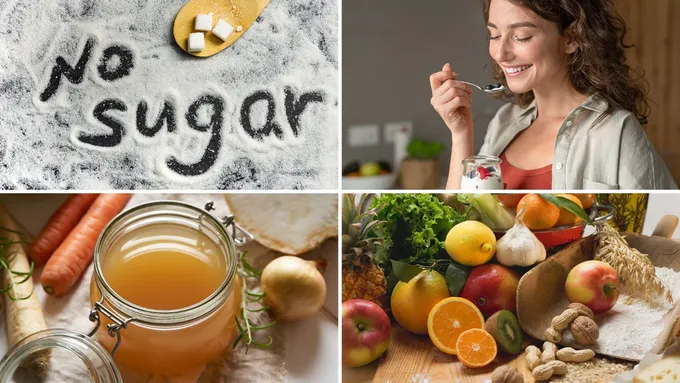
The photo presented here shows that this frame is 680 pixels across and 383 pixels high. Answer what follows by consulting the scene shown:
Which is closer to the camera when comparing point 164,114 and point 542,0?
point 542,0

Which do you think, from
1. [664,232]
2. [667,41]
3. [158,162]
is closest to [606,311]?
[664,232]

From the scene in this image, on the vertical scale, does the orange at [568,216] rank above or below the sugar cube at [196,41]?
below

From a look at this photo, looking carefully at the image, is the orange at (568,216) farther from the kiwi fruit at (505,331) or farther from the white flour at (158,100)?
the white flour at (158,100)

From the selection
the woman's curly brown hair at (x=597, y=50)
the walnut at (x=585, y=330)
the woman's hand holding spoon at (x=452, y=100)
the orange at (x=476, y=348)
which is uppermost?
the woman's curly brown hair at (x=597, y=50)

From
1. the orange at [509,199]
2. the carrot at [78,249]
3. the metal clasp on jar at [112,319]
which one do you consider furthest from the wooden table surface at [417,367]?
the carrot at [78,249]

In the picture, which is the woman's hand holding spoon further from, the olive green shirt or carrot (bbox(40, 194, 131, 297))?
carrot (bbox(40, 194, 131, 297))

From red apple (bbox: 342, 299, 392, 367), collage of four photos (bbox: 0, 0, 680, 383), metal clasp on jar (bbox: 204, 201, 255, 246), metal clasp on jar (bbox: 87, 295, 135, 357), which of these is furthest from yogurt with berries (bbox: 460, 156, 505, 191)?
Result: metal clasp on jar (bbox: 87, 295, 135, 357)

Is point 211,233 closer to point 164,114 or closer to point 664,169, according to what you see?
point 164,114

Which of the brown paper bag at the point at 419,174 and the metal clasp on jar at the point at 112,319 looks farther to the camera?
the brown paper bag at the point at 419,174
